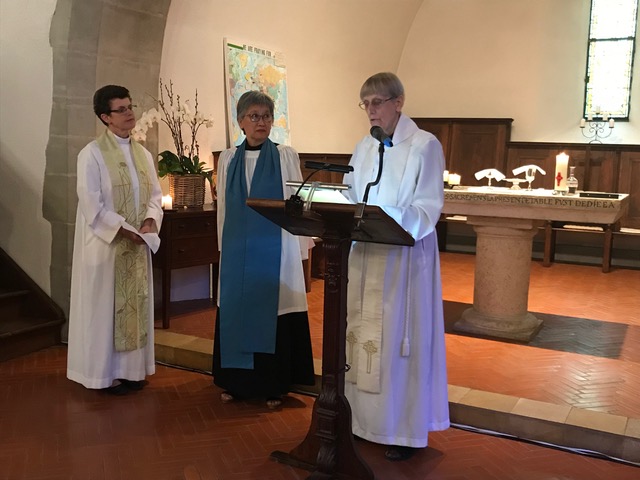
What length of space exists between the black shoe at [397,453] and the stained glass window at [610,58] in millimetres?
7775

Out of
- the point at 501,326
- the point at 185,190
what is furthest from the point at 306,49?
the point at 501,326

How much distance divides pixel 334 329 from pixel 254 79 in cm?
503

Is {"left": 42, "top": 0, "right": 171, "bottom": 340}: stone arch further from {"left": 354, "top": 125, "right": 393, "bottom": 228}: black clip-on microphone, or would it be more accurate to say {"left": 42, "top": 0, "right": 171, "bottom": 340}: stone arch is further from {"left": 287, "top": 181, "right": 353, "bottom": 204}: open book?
{"left": 354, "top": 125, "right": 393, "bottom": 228}: black clip-on microphone

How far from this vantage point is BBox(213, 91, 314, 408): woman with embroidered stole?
4043 mm

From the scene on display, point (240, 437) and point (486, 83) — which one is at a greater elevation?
point (486, 83)

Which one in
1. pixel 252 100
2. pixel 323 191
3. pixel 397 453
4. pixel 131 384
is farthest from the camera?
pixel 131 384

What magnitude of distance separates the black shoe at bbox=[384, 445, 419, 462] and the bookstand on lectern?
35 centimetres

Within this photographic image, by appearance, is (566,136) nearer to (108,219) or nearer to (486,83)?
(486,83)

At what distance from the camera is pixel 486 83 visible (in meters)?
10.5

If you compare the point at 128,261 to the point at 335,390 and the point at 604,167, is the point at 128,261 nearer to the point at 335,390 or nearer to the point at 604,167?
the point at 335,390

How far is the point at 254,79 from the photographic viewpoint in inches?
296

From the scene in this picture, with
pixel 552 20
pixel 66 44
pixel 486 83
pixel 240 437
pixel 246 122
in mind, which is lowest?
pixel 240 437

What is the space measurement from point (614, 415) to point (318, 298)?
3.51m

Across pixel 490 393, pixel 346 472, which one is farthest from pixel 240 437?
pixel 490 393
